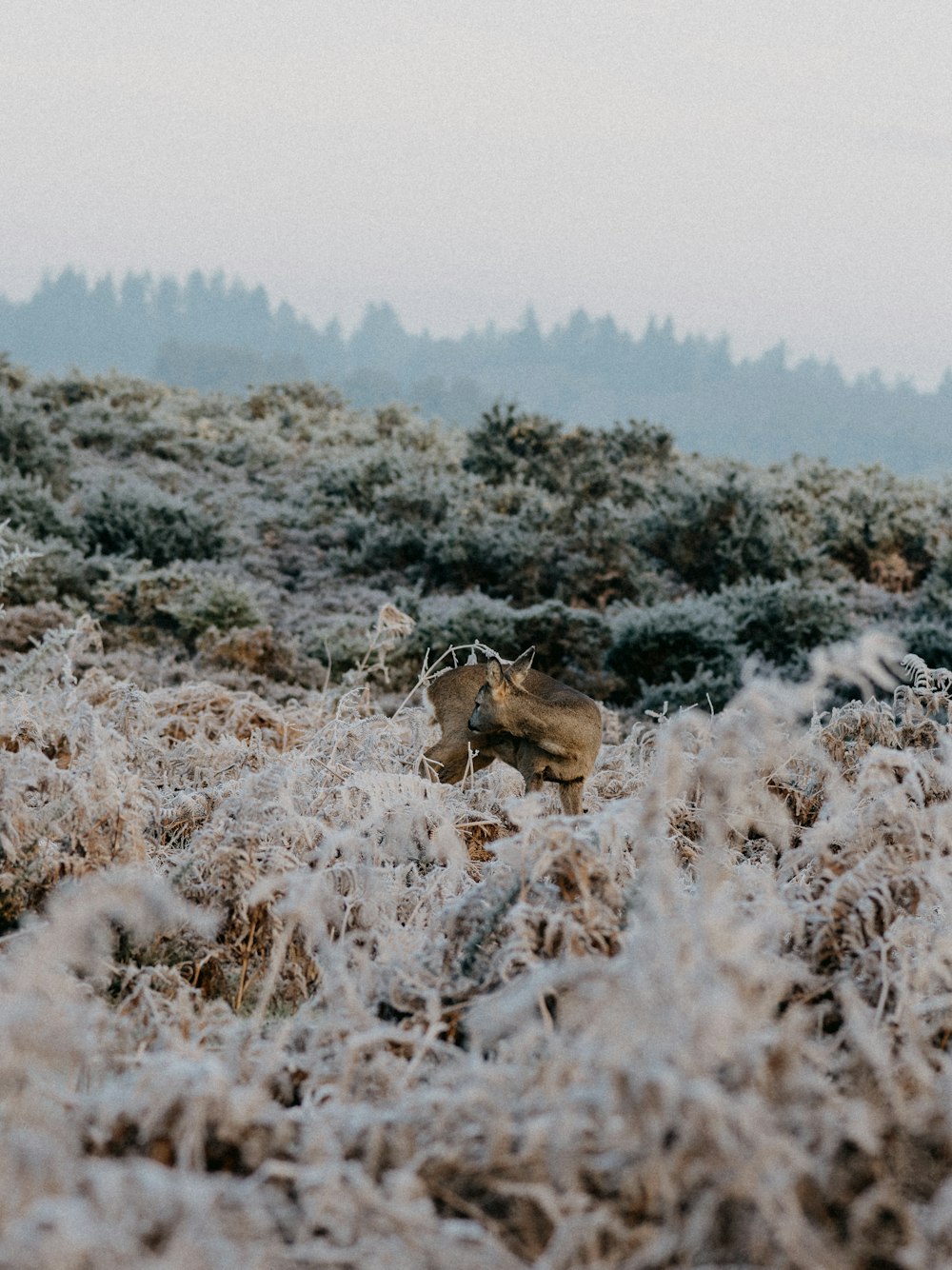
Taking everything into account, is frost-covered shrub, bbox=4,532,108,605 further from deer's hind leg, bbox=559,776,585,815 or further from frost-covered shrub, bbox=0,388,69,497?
deer's hind leg, bbox=559,776,585,815

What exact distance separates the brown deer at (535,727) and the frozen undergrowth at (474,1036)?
520mm

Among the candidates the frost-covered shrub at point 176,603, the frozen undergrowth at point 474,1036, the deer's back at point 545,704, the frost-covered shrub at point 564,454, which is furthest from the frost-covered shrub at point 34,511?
the frozen undergrowth at point 474,1036

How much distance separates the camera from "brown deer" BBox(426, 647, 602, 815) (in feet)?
12.5

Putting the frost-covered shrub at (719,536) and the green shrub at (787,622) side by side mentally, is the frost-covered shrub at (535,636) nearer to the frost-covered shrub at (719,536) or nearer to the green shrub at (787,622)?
the green shrub at (787,622)

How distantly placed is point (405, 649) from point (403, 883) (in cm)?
575

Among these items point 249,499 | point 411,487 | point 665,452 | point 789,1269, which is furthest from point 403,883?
point 665,452

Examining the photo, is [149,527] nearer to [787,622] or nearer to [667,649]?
[667,649]

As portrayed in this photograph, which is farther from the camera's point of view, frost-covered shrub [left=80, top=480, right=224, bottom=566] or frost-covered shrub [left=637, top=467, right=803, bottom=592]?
frost-covered shrub [left=637, top=467, right=803, bottom=592]

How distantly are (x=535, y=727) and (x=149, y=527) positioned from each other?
882 cm

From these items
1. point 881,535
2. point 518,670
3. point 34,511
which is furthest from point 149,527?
point 518,670

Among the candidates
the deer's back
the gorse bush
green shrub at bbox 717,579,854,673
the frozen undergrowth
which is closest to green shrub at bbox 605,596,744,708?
the gorse bush

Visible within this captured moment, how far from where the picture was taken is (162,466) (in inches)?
621

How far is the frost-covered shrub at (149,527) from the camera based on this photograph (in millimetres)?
11672

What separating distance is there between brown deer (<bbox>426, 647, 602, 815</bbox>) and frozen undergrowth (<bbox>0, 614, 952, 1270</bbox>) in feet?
1.71
